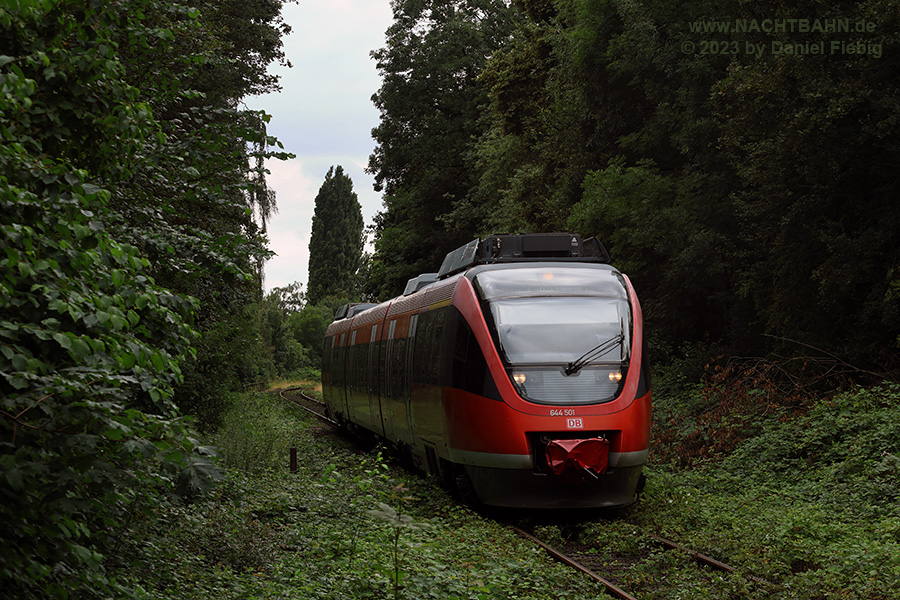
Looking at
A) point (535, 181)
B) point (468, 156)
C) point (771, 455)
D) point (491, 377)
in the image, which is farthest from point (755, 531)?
point (468, 156)

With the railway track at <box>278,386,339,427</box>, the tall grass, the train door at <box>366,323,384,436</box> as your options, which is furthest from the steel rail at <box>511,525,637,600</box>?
the railway track at <box>278,386,339,427</box>

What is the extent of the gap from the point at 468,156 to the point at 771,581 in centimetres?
3133

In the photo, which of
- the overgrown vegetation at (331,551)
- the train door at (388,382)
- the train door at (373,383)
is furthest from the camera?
the train door at (373,383)

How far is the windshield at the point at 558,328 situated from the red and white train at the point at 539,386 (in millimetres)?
14

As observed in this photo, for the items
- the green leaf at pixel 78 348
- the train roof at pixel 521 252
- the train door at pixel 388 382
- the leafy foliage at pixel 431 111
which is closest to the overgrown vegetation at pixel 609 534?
the green leaf at pixel 78 348

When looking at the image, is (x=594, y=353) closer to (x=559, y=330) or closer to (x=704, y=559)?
(x=559, y=330)

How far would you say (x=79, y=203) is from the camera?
4.27 metres

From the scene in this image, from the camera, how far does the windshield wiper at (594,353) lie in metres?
10.8

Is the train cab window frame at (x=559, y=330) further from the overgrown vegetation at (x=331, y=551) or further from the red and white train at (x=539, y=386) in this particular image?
the overgrown vegetation at (x=331, y=551)

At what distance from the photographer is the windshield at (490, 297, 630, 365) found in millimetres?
10883

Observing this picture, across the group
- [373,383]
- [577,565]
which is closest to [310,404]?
[373,383]

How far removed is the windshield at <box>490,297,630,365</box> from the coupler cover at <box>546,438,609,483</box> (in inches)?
39.7

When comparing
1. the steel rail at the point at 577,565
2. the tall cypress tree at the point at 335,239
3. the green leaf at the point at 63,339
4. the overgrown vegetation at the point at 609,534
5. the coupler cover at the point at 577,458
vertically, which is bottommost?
the steel rail at the point at 577,565

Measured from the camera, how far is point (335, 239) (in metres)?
85.8
